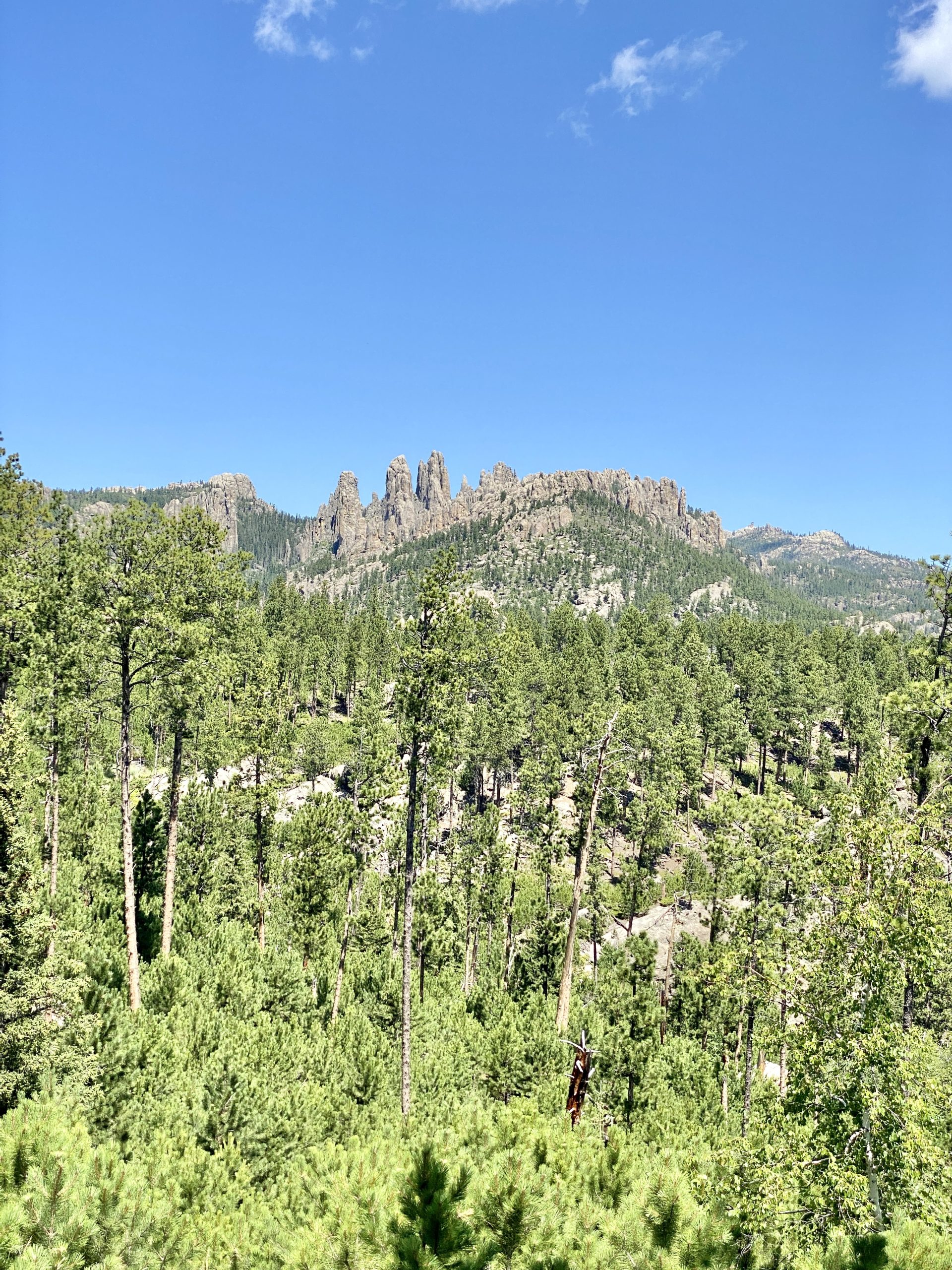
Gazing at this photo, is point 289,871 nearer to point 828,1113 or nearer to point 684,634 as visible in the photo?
point 828,1113

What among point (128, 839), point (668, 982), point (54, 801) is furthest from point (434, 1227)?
point (668, 982)

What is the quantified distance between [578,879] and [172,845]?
529 inches

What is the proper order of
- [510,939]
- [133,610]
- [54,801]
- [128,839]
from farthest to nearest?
[510,939]
[54,801]
[128,839]
[133,610]

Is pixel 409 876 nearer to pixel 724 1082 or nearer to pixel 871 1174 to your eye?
pixel 871 1174

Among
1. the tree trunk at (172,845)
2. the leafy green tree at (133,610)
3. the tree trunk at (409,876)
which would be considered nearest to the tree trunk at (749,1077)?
the tree trunk at (409,876)

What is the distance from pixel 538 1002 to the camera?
23031mm

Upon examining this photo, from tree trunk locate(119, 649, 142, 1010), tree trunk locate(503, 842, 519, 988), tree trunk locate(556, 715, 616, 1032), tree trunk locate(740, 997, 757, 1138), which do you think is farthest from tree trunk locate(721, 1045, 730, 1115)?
tree trunk locate(119, 649, 142, 1010)

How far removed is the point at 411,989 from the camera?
20.6 metres

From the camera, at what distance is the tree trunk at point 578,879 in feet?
63.7

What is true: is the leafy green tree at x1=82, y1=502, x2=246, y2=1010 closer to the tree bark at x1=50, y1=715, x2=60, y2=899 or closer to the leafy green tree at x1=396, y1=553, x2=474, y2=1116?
the tree bark at x1=50, y1=715, x2=60, y2=899

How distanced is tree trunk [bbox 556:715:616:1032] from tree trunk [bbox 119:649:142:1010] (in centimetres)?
1185

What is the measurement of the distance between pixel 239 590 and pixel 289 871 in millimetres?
11950

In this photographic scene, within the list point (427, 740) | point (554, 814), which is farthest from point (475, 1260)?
point (554, 814)

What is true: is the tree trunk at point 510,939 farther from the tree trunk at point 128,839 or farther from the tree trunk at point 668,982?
the tree trunk at point 128,839
